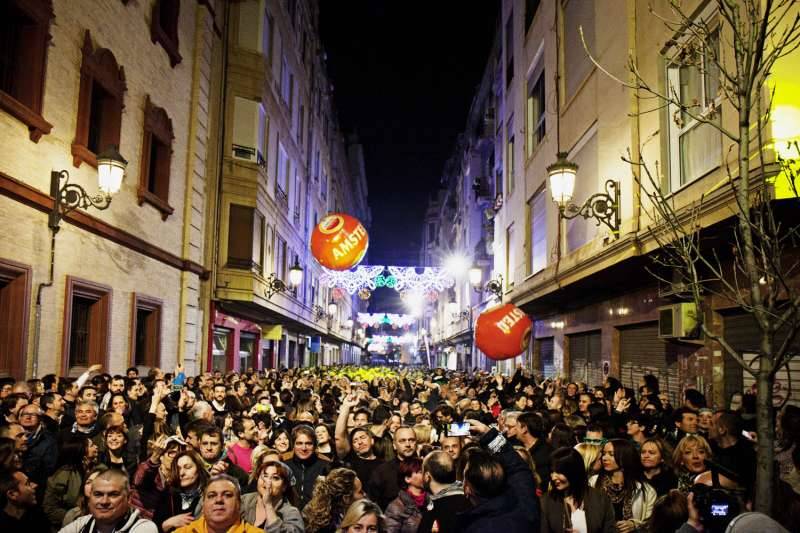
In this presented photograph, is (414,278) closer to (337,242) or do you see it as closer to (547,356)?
(547,356)

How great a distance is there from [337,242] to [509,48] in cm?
1377

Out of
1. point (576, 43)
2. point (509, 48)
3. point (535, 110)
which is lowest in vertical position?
point (576, 43)

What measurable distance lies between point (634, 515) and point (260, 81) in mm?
19281

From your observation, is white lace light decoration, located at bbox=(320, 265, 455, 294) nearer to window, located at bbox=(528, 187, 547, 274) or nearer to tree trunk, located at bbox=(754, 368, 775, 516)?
window, located at bbox=(528, 187, 547, 274)

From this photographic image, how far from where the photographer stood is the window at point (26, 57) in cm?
1047

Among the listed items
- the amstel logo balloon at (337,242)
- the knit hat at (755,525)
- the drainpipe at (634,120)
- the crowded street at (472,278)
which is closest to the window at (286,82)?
the crowded street at (472,278)

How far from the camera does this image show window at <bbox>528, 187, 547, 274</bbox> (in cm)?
1873

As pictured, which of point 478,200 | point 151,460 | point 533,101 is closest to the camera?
point 151,460

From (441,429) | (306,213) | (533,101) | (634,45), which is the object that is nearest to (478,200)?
(306,213)

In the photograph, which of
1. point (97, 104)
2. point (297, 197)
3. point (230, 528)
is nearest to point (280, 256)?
point (297, 197)

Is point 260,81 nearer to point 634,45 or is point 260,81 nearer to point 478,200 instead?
point 634,45

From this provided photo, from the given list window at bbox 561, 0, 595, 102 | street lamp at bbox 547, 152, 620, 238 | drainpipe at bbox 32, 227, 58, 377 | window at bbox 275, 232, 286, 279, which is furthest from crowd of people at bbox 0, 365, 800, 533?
window at bbox 275, 232, 286, 279

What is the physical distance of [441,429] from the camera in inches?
393

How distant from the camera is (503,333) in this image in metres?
14.2
